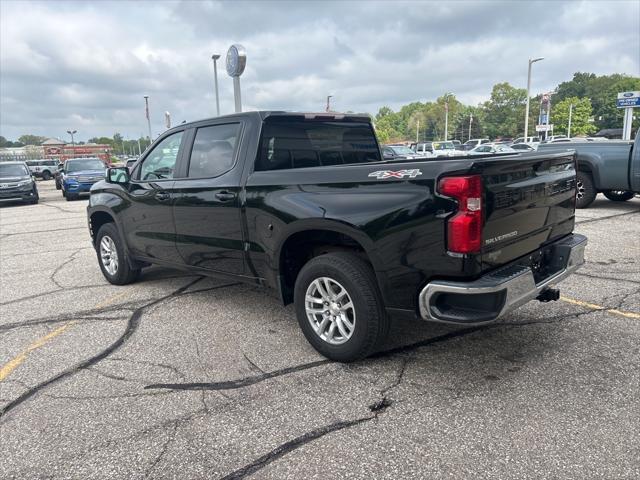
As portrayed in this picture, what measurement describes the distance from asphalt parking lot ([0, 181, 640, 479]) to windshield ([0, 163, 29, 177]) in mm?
15927

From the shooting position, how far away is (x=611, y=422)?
2832mm

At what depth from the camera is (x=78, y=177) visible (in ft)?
64.0

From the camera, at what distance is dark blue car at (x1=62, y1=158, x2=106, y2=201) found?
19422 mm

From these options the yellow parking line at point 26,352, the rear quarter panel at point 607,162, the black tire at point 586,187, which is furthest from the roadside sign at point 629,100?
the yellow parking line at point 26,352

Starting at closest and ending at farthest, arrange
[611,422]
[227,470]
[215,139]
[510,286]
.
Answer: [227,470]
[611,422]
[510,286]
[215,139]

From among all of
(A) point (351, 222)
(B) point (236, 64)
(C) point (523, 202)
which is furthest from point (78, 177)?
(C) point (523, 202)

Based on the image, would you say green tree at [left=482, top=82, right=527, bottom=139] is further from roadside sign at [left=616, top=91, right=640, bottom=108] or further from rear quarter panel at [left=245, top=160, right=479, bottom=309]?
rear quarter panel at [left=245, top=160, right=479, bottom=309]

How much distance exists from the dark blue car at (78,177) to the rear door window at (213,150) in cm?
1631

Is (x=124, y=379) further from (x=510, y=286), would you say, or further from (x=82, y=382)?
(x=510, y=286)

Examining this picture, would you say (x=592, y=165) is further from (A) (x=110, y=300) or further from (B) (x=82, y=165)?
(B) (x=82, y=165)

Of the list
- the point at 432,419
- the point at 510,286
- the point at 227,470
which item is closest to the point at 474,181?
the point at 510,286

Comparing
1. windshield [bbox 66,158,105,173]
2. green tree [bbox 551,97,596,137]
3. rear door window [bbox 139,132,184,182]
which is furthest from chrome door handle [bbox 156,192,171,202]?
green tree [bbox 551,97,596,137]

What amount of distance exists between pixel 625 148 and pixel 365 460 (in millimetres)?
9764

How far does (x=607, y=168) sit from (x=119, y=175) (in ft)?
30.4
